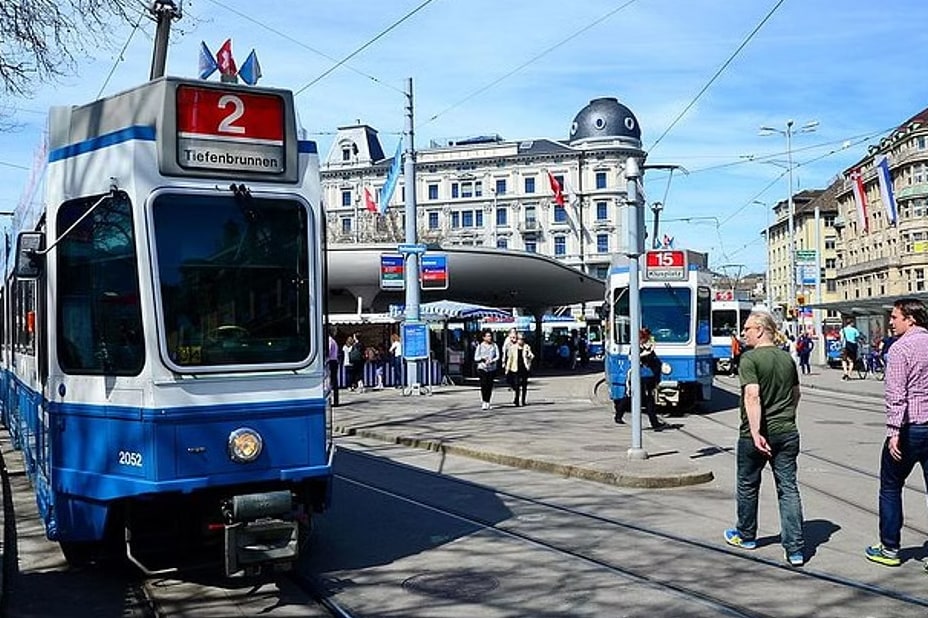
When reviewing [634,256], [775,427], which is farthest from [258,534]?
[634,256]

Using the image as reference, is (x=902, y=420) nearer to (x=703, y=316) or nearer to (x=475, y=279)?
(x=703, y=316)

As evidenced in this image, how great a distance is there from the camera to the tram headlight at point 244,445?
271 inches

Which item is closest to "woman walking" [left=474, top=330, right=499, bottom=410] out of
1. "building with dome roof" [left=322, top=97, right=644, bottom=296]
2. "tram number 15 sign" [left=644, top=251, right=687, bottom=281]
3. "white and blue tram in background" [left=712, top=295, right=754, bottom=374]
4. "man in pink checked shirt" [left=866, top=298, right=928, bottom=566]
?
"tram number 15 sign" [left=644, top=251, right=687, bottom=281]

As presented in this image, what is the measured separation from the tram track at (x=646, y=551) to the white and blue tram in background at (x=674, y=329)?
10.3 metres

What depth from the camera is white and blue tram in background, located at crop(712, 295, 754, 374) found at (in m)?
40.8

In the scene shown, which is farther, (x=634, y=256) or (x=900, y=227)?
(x=900, y=227)

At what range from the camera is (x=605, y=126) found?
11381 centimetres

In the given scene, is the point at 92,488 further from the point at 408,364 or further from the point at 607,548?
the point at 408,364

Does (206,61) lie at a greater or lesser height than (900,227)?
lesser

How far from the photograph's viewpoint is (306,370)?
726 cm

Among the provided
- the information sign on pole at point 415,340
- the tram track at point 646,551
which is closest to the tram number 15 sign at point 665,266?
the tram track at point 646,551

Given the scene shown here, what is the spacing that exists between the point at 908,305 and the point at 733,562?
239 centimetres

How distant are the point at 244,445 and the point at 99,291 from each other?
145 centimetres

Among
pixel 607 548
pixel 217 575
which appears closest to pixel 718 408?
pixel 607 548
